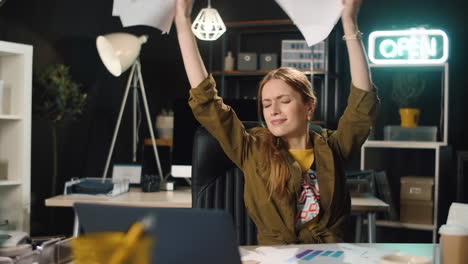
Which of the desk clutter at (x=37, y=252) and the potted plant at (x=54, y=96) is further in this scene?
the potted plant at (x=54, y=96)

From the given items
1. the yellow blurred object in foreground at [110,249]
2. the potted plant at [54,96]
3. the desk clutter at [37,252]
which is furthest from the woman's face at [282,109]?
the potted plant at [54,96]

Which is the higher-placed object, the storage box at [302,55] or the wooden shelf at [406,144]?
the storage box at [302,55]

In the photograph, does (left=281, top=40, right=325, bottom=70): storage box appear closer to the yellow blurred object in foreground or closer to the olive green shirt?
the olive green shirt

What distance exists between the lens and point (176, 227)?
2.19 feet

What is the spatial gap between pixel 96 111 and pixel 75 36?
70 centimetres

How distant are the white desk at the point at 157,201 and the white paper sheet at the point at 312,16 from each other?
136 centimetres

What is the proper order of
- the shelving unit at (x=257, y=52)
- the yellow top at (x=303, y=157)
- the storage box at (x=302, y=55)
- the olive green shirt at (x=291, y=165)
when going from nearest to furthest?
the olive green shirt at (x=291, y=165) → the yellow top at (x=303, y=157) → the storage box at (x=302, y=55) → the shelving unit at (x=257, y=52)

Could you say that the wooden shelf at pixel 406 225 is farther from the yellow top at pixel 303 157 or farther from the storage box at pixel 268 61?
the yellow top at pixel 303 157

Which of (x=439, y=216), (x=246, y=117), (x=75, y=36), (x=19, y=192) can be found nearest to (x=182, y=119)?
(x=246, y=117)

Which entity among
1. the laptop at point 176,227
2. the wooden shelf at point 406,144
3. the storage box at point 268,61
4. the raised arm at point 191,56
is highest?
the storage box at point 268,61

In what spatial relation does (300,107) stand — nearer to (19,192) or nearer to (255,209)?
(255,209)

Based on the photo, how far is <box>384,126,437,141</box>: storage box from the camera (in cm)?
387

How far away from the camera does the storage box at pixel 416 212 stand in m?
3.68

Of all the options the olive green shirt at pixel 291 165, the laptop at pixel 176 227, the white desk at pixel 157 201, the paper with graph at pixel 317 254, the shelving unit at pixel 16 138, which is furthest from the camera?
the shelving unit at pixel 16 138
